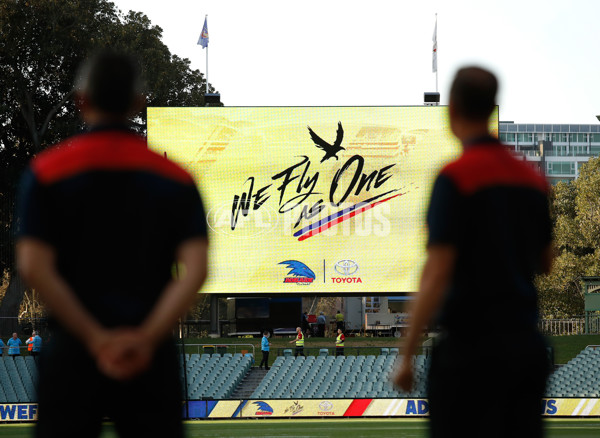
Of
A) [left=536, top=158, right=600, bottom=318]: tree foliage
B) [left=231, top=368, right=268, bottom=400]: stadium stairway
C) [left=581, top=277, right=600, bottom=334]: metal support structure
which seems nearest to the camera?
[left=231, top=368, right=268, bottom=400]: stadium stairway

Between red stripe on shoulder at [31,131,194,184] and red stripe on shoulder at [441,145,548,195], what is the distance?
2.78ft

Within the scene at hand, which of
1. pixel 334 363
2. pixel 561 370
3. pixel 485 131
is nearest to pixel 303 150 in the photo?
pixel 334 363

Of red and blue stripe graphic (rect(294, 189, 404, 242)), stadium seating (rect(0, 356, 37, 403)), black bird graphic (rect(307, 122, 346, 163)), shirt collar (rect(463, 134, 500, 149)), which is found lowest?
stadium seating (rect(0, 356, 37, 403))

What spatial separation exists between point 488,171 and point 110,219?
1206mm

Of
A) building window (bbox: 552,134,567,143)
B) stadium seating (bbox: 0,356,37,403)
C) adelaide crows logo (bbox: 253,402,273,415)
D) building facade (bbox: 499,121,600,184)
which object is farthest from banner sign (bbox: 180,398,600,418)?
building window (bbox: 552,134,567,143)

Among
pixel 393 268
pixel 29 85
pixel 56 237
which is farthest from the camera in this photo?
pixel 29 85

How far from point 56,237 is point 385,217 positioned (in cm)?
2905

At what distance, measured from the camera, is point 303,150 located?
3178 cm

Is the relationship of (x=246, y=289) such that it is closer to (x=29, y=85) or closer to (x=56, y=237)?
(x=29, y=85)

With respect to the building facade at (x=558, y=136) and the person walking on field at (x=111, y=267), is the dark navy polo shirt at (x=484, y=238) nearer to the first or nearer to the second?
the person walking on field at (x=111, y=267)

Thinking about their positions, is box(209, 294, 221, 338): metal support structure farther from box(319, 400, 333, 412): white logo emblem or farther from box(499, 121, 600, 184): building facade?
box(499, 121, 600, 184): building facade

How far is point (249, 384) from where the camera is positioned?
1117 inches

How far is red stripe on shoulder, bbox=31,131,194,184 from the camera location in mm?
2844

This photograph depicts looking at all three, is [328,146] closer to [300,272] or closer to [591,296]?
[300,272]
